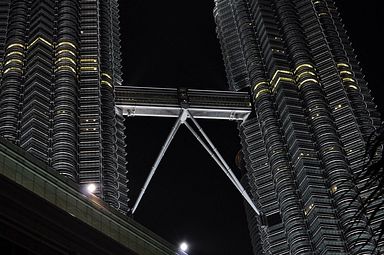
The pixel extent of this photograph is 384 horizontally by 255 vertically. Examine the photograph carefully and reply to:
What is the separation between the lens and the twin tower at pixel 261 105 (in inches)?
2576

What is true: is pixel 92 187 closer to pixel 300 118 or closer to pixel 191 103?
pixel 300 118

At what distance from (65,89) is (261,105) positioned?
2276 centimetres

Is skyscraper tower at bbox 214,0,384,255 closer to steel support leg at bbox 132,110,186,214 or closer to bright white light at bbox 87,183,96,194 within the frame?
steel support leg at bbox 132,110,186,214

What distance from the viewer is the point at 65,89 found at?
6881 centimetres

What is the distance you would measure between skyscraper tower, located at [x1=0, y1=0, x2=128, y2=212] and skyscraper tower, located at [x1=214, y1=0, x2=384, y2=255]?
1541cm

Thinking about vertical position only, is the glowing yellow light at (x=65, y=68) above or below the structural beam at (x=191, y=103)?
below

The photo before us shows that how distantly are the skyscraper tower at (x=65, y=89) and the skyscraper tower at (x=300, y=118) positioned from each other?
15.4 metres

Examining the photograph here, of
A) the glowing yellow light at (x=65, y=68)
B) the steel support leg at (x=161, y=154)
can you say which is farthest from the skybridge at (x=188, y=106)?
the glowing yellow light at (x=65, y=68)

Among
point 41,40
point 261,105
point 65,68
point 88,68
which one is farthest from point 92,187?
point 261,105

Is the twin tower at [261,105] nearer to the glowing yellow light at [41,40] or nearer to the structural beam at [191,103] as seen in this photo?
the glowing yellow light at [41,40]

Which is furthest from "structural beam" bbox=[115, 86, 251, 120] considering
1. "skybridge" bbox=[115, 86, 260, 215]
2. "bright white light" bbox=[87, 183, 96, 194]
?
"bright white light" bbox=[87, 183, 96, 194]

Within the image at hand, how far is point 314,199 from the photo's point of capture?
225 ft

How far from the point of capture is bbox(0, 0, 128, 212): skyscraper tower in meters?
63.9

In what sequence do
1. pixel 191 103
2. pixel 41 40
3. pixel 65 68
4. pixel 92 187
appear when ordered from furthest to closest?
pixel 191 103 → pixel 41 40 → pixel 65 68 → pixel 92 187
